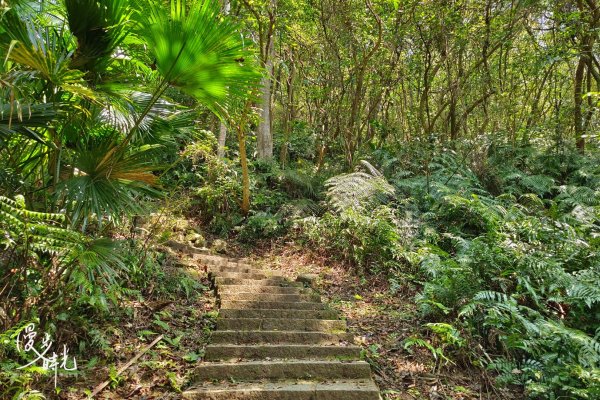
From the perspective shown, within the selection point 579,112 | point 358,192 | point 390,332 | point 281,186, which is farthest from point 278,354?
point 579,112

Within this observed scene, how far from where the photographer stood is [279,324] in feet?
13.1

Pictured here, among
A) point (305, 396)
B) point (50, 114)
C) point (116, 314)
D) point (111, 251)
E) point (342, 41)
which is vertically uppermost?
point (342, 41)

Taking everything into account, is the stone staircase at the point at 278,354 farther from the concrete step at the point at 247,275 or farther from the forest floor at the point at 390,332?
the concrete step at the point at 247,275

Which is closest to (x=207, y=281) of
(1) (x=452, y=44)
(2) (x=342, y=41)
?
(2) (x=342, y=41)

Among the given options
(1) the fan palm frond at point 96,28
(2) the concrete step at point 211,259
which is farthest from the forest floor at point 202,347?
(1) the fan palm frond at point 96,28

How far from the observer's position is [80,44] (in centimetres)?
279

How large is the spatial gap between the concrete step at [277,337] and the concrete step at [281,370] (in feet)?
1.25

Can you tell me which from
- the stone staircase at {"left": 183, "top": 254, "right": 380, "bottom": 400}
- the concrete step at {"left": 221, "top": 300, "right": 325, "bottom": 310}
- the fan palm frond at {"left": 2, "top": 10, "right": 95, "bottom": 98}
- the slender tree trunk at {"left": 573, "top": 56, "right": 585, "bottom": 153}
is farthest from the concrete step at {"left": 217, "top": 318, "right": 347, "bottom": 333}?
the slender tree trunk at {"left": 573, "top": 56, "right": 585, "bottom": 153}

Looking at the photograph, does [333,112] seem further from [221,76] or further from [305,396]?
[305,396]

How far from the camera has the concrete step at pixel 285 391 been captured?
2883 millimetres

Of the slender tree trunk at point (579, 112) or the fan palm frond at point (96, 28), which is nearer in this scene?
the fan palm frond at point (96, 28)

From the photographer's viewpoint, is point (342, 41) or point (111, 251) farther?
point (342, 41)

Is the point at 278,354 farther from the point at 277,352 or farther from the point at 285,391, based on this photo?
the point at 285,391

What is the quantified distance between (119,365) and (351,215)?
4.08m
